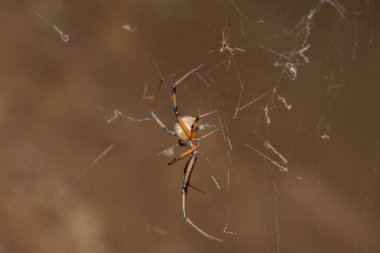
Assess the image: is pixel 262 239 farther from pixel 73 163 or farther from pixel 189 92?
pixel 73 163

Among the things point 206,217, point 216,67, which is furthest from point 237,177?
point 216,67

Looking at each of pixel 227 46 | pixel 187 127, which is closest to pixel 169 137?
pixel 187 127

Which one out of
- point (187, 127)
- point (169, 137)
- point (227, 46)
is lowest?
point (169, 137)

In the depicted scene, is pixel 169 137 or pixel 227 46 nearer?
pixel 227 46

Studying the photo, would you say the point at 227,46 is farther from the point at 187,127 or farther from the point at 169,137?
the point at 169,137

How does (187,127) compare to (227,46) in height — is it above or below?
below

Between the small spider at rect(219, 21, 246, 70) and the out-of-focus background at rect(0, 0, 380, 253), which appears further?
the out-of-focus background at rect(0, 0, 380, 253)

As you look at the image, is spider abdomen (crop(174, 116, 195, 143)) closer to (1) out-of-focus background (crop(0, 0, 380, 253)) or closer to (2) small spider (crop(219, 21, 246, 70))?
(2) small spider (crop(219, 21, 246, 70))

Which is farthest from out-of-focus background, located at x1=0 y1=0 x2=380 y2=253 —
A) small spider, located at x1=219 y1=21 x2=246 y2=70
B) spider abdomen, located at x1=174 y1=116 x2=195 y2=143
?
spider abdomen, located at x1=174 y1=116 x2=195 y2=143

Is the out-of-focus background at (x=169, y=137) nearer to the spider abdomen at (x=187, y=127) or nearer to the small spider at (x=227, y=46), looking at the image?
the small spider at (x=227, y=46)

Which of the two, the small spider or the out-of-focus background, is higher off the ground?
the small spider
